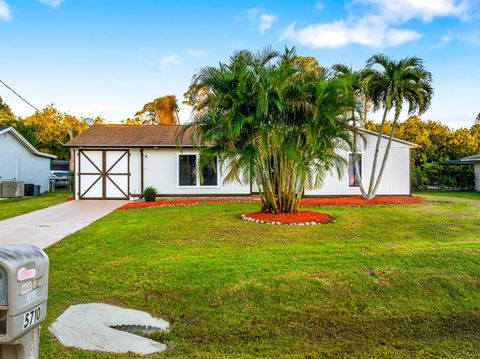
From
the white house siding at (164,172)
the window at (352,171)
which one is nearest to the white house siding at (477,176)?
the window at (352,171)

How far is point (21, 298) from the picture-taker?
138cm

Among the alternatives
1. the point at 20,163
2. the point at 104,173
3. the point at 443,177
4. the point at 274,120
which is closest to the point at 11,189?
the point at 20,163

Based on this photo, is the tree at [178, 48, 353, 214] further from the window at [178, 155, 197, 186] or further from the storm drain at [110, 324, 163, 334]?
the window at [178, 155, 197, 186]

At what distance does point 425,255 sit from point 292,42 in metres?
6.51

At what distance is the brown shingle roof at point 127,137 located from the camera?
15672mm

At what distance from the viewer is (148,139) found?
53.9 feet

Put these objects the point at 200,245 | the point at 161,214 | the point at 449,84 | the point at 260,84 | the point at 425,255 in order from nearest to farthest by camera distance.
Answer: the point at 425,255, the point at 200,245, the point at 260,84, the point at 161,214, the point at 449,84

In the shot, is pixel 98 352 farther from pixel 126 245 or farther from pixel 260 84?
pixel 260 84

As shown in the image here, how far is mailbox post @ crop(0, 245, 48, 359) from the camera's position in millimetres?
1324

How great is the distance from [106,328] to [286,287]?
235cm

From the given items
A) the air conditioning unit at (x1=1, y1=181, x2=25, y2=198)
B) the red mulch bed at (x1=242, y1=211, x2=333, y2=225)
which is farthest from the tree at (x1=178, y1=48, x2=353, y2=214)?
the air conditioning unit at (x1=1, y1=181, x2=25, y2=198)

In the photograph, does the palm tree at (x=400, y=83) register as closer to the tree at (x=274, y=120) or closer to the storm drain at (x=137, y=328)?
the tree at (x=274, y=120)

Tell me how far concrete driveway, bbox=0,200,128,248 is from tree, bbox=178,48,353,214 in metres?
4.13

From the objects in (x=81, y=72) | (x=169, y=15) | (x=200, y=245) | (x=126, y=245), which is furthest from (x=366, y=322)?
(x=81, y=72)
